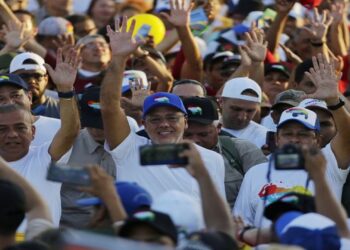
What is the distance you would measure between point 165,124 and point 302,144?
991mm

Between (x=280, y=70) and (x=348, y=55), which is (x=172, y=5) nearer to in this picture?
(x=280, y=70)

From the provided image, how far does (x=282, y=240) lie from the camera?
774 cm

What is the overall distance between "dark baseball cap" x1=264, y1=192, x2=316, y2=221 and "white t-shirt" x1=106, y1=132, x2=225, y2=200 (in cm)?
137

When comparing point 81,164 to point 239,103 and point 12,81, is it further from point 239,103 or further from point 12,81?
point 239,103

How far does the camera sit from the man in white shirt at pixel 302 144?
1023cm

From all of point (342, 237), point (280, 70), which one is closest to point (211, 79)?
point (280, 70)

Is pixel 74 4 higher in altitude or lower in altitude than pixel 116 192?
lower

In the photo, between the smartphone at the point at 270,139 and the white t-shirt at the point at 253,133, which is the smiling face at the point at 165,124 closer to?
the smartphone at the point at 270,139

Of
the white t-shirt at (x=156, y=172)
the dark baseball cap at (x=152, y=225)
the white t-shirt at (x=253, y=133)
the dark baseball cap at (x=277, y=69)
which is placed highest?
the dark baseball cap at (x=152, y=225)

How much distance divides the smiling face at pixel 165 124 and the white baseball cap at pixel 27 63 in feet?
6.67

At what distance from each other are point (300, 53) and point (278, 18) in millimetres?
1025

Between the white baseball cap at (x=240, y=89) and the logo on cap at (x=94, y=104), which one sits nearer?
the logo on cap at (x=94, y=104)

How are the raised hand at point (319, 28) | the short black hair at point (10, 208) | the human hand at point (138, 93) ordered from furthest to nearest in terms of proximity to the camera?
the raised hand at point (319, 28)
the human hand at point (138, 93)
the short black hair at point (10, 208)

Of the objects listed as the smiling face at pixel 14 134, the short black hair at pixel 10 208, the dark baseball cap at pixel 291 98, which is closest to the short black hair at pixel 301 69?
the dark baseball cap at pixel 291 98
